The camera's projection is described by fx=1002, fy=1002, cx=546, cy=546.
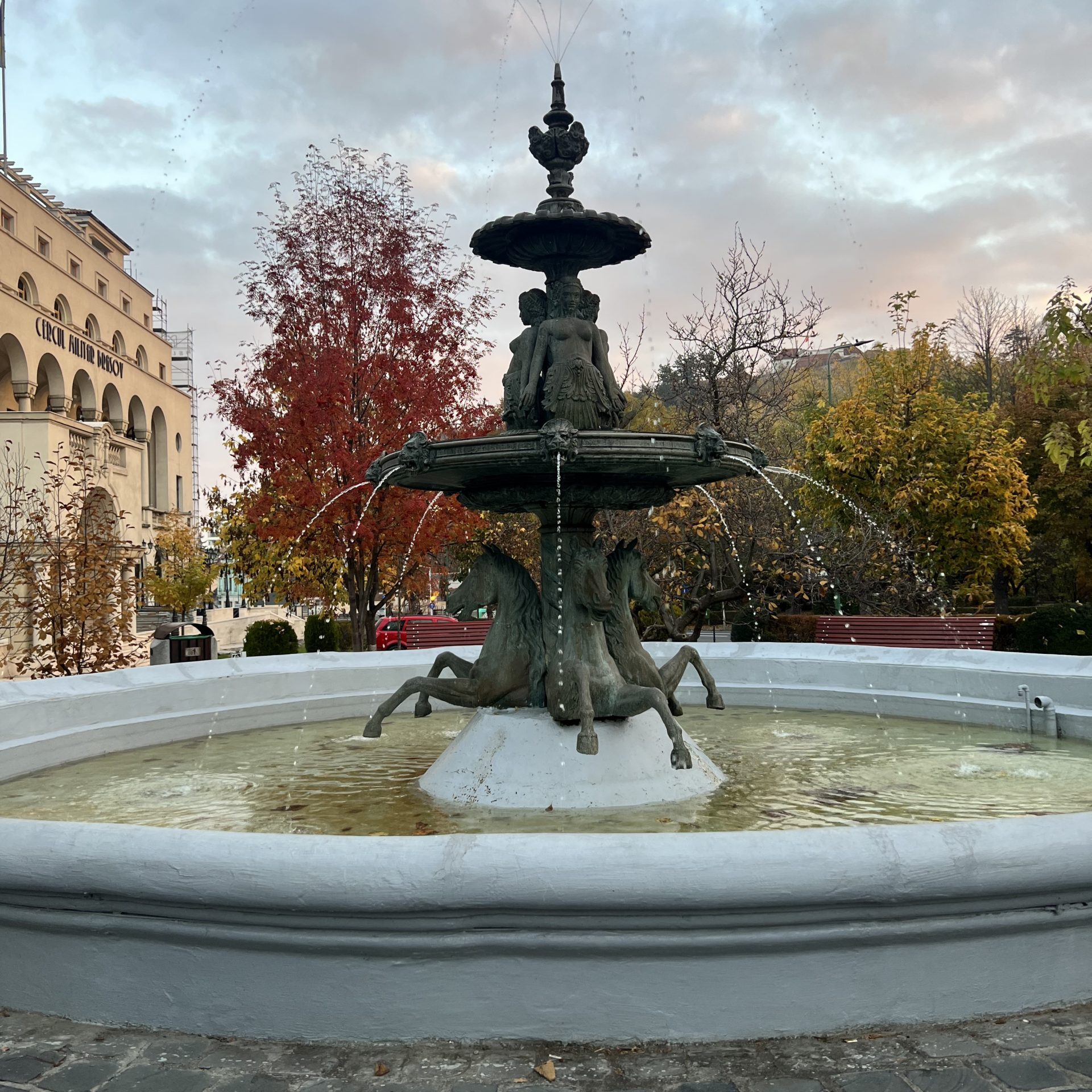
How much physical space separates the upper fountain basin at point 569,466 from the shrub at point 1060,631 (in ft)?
Result: 33.1

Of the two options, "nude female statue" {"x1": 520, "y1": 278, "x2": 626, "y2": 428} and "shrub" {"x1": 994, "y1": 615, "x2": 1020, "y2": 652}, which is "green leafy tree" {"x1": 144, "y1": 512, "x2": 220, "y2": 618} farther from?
"nude female statue" {"x1": 520, "y1": 278, "x2": 626, "y2": 428}

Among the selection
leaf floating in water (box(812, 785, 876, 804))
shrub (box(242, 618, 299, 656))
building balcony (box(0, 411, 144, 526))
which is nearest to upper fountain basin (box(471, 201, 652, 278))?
leaf floating in water (box(812, 785, 876, 804))

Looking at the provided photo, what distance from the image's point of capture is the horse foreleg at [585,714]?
569 centimetres

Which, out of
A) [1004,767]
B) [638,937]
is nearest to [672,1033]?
[638,937]

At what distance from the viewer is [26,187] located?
131ft

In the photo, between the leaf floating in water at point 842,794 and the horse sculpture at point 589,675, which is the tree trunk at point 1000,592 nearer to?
the leaf floating in water at point 842,794

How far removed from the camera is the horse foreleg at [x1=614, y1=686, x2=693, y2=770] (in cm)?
580

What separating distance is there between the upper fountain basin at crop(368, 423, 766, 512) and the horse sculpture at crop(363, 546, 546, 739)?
48 cm

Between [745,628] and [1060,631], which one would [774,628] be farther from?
[1060,631]

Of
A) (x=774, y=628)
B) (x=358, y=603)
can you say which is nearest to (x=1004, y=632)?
(x=774, y=628)

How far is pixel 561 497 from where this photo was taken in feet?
21.0

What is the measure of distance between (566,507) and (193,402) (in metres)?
62.5

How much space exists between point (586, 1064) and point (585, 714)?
2809 millimetres

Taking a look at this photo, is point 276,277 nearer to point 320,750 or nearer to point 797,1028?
point 320,750
